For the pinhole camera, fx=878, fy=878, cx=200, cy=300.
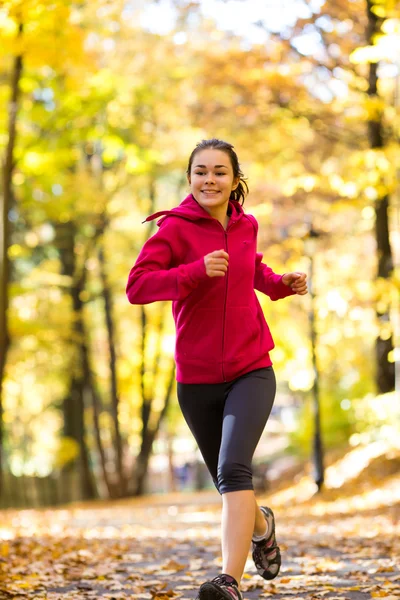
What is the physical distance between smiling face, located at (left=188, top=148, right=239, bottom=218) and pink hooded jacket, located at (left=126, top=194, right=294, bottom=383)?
0.21 feet

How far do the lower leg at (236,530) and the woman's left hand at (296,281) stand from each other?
106 centimetres

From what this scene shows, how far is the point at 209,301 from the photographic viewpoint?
4.02 metres

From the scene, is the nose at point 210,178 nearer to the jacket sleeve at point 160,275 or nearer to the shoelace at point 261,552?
the jacket sleeve at point 160,275

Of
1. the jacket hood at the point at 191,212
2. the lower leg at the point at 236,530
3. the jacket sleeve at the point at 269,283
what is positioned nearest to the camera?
the lower leg at the point at 236,530

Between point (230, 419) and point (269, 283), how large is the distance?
839 millimetres

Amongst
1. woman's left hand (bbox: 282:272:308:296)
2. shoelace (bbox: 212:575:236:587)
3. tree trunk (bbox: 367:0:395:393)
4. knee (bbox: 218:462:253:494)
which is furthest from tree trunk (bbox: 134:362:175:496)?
shoelace (bbox: 212:575:236:587)

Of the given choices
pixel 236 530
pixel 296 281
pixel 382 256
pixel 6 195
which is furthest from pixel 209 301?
pixel 382 256

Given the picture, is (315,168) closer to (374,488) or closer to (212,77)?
(212,77)

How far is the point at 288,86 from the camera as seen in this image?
1642 centimetres

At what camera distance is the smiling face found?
4.15 metres

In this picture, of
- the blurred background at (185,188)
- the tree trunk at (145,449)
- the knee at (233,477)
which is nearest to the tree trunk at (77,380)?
the blurred background at (185,188)

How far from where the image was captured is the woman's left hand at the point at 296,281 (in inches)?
170

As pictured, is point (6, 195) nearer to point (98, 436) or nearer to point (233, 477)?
point (233, 477)

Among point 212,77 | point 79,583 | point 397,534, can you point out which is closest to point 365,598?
point 79,583
